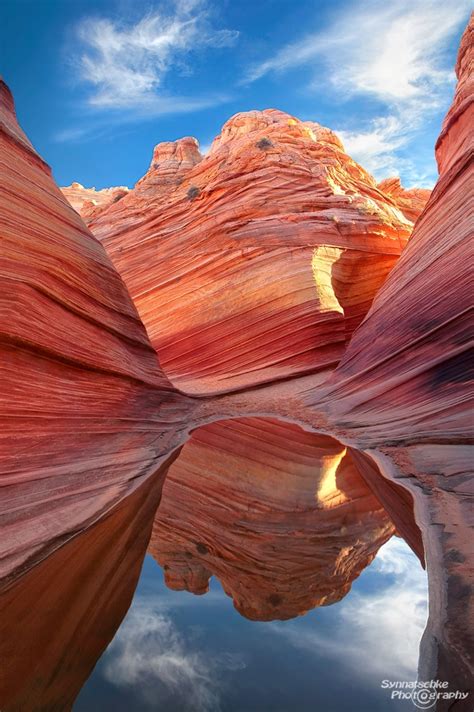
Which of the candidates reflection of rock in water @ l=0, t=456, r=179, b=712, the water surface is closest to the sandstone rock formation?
reflection of rock in water @ l=0, t=456, r=179, b=712

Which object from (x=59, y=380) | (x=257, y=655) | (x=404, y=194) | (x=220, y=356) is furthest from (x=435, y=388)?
(x=404, y=194)

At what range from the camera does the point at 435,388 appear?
623 centimetres

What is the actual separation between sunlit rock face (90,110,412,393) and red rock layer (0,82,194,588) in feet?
10.4

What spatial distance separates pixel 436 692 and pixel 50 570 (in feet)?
6.67

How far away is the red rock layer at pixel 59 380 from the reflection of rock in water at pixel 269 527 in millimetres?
611

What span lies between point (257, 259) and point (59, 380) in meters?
8.00

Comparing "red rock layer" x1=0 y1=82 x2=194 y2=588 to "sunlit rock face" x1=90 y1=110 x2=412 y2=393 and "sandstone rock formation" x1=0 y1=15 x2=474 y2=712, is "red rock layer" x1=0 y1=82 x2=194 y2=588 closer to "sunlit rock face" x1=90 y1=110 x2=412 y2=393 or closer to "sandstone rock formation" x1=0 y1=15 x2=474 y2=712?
"sandstone rock formation" x1=0 y1=15 x2=474 y2=712

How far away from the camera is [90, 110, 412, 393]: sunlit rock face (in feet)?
37.5

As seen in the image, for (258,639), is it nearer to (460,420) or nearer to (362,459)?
(362,459)

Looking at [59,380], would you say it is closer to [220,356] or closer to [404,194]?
[220,356]

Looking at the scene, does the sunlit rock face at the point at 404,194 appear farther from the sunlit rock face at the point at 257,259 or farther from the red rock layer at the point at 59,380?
the red rock layer at the point at 59,380

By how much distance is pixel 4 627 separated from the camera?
2082 millimetres

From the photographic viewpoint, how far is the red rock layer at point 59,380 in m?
3.62

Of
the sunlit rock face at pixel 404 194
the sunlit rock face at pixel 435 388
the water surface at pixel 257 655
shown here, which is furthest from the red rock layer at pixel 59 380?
the sunlit rock face at pixel 404 194
